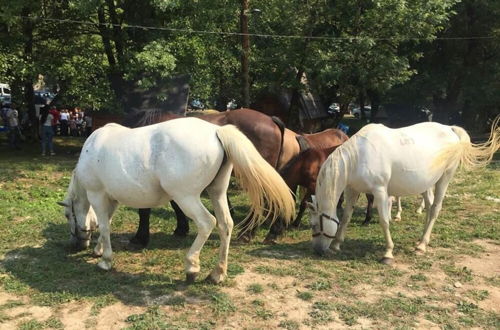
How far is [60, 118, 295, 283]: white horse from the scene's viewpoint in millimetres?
4598

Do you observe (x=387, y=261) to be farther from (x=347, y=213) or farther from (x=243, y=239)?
(x=243, y=239)

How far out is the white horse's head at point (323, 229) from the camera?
6004mm

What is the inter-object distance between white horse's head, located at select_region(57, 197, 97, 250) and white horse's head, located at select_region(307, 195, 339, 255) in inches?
122

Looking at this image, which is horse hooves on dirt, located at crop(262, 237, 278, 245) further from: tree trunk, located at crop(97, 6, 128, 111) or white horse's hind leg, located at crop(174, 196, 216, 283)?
tree trunk, located at crop(97, 6, 128, 111)

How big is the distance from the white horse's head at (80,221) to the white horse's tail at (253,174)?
7.55 ft

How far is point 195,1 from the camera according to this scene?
13070 mm

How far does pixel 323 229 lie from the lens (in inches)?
237

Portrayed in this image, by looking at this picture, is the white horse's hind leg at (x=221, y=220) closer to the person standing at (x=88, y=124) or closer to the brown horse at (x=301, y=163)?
the brown horse at (x=301, y=163)

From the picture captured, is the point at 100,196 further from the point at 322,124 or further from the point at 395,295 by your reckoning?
the point at 322,124

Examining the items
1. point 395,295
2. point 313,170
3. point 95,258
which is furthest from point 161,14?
point 395,295

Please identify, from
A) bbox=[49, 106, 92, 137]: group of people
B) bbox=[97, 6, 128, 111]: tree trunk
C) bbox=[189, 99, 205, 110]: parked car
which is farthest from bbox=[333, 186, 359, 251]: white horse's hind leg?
bbox=[49, 106, 92, 137]: group of people

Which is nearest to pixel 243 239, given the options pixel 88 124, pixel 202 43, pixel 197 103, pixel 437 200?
pixel 437 200

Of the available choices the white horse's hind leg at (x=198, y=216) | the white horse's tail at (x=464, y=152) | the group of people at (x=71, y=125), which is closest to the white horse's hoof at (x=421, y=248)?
the white horse's tail at (x=464, y=152)

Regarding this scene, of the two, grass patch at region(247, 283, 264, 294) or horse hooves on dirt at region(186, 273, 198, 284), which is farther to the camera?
horse hooves on dirt at region(186, 273, 198, 284)
